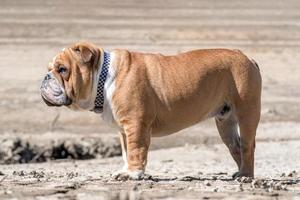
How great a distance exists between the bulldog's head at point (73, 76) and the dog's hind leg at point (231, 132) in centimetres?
138

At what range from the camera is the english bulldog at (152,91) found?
870 cm

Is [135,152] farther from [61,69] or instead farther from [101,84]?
[61,69]

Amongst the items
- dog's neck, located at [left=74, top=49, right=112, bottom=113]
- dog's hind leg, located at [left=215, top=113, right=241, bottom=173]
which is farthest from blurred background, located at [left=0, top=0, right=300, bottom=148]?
dog's neck, located at [left=74, top=49, right=112, bottom=113]

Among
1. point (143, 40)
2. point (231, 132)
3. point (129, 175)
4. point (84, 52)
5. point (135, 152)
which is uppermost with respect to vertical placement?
point (143, 40)

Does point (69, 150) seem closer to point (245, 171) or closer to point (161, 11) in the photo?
point (245, 171)

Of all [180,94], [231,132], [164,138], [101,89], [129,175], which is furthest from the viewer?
[164,138]

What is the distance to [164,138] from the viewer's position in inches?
601

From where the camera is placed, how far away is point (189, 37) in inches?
1017

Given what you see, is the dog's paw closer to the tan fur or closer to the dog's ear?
the tan fur

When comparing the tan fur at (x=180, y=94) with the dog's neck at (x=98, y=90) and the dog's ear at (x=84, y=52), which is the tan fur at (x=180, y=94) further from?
the dog's ear at (x=84, y=52)

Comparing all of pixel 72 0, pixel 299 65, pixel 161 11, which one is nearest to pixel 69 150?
pixel 299 65

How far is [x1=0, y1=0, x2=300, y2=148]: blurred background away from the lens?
16453 millimetres

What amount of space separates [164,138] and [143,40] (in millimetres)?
10202

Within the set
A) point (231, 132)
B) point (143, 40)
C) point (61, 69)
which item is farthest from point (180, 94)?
point (143, 40)
